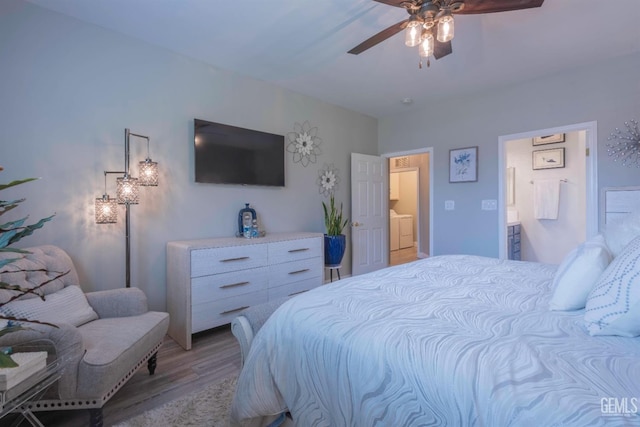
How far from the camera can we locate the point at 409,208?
775 centimetres

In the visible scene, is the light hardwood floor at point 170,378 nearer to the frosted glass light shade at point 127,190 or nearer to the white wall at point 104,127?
the white wall at point 104,127

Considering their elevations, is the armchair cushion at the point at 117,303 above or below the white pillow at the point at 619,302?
below

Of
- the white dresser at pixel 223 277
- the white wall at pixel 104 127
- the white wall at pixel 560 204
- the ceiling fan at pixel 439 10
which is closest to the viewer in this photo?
the ceiling fan at pixel 439 10

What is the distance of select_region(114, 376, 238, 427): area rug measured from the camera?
1537 millimetres

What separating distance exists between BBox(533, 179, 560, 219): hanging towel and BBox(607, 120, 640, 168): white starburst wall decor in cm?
150

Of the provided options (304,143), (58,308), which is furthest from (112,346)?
(304,143)

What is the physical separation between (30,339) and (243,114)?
2623 mm

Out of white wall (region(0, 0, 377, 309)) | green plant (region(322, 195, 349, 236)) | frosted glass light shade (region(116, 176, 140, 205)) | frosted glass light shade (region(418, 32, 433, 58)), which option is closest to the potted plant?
green plant (region(322, 195, 349, 236))

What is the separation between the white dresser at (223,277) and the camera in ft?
7.93

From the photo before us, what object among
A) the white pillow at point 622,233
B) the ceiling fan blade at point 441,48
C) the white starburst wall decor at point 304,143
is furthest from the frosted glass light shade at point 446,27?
the white starburst wall decor at point 304,143

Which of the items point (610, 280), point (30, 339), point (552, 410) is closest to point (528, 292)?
point (610, 280)

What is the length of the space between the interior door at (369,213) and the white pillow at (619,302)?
3.39 m

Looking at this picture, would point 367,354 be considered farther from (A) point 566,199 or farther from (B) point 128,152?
(A) point 566,199

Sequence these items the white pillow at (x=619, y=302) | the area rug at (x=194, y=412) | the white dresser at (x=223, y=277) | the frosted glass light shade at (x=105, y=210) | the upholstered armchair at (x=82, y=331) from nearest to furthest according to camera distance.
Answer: the white pillow at (x=619, y=302)
the upholstered armchair at (x=82, y=331)
the area rug at (x=194, y=412)
the frosted glass light shade at (x=105, y=210)
the white dresser at (x=223, y=277)
